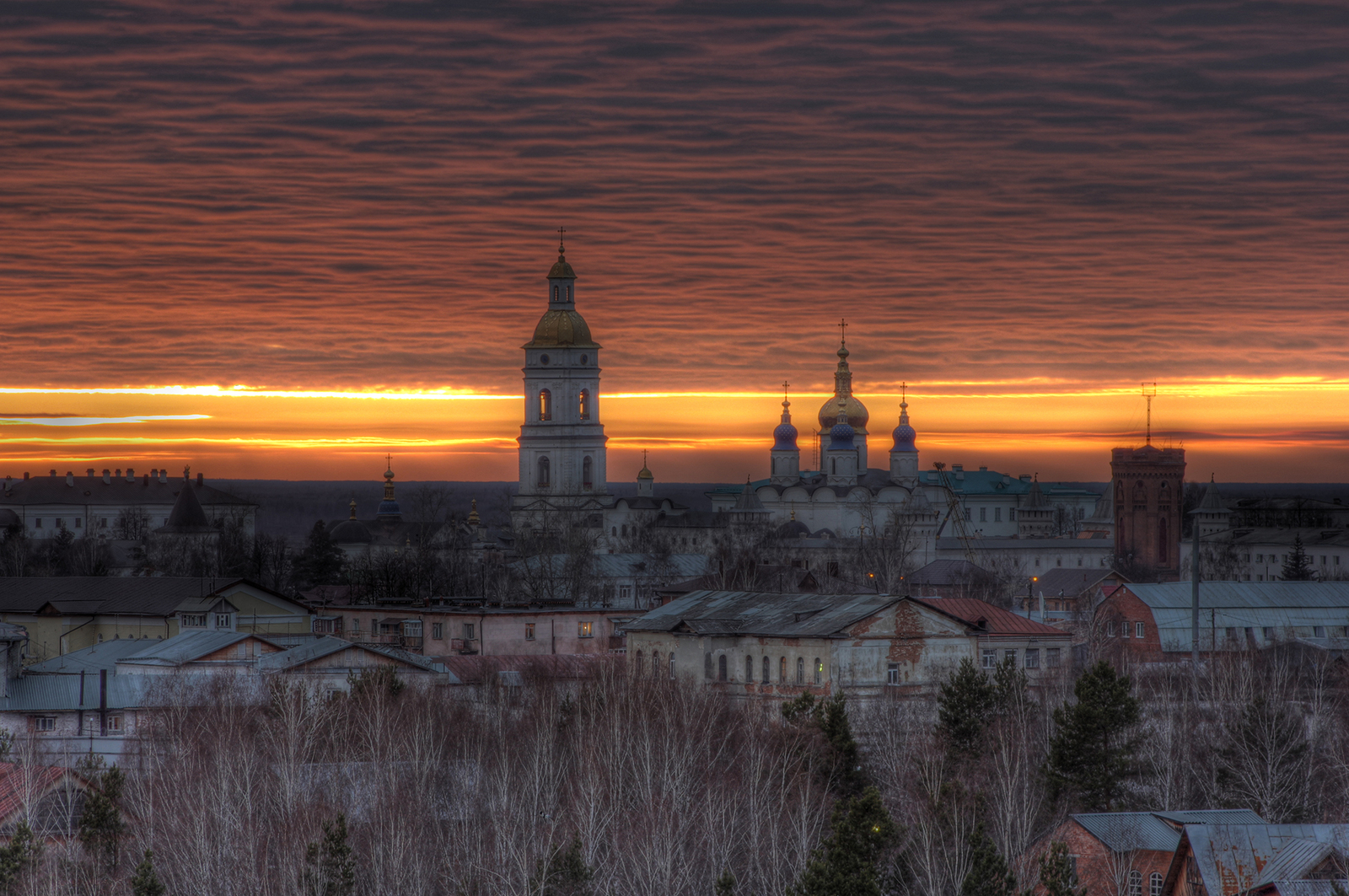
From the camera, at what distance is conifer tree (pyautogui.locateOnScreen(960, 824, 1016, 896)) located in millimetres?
30125

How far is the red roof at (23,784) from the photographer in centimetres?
3597

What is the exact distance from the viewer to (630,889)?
33.0 m

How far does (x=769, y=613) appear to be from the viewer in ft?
193

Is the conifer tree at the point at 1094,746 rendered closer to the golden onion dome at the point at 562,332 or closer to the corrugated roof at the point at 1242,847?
the corrugated roof at the point at 1242,847

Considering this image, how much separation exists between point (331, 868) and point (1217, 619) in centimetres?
4565

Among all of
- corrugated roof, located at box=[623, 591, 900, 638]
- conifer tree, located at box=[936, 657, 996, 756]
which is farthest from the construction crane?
conifer tree, located at box=[936, 657, 996, 756]

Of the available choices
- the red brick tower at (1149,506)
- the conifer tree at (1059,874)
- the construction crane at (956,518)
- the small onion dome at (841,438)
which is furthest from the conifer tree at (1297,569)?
the conifer tree at (1059,874)

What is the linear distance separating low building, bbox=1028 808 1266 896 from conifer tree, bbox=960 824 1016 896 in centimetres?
264

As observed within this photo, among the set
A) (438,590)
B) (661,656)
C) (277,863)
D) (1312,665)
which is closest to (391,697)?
(661,656)

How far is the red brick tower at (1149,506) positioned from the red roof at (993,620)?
267 ft

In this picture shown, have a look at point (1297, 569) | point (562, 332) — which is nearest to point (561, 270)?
point (562, 332)

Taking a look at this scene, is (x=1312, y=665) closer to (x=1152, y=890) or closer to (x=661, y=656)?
(x=661, y=656)

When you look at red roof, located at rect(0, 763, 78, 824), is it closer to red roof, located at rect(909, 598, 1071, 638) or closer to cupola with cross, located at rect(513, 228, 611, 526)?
red roof, located at rect(909, 598, 1071, 638)

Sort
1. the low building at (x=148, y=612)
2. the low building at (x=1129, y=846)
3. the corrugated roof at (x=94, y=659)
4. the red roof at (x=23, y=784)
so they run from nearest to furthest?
the low building at (x=1129, y=846) < the red roof at (x=23, y=784) < the corrugated roof at (x=94, y=659) < the low building at (x=148, y=612)
